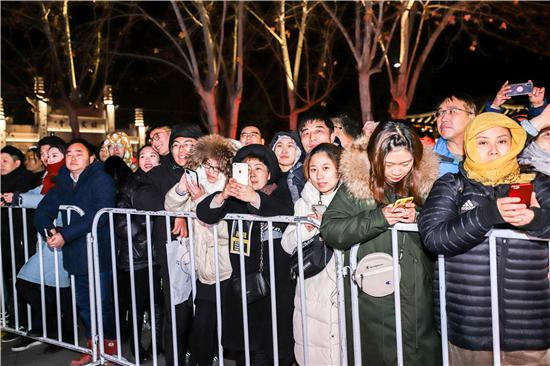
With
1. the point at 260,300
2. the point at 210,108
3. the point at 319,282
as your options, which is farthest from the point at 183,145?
the point at 210,108

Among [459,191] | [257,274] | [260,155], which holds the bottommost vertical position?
[257,274]

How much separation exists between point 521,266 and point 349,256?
3.15ft

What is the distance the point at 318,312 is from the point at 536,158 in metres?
1.68

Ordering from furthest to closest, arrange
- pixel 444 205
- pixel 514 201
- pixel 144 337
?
pixel 144 337
pixel 444 205
pixel 514 201

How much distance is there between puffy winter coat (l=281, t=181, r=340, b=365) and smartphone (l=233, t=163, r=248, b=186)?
484 mm

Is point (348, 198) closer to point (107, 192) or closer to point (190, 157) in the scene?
point (190, 157)

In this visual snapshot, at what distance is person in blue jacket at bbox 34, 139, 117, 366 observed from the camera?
4.03 m

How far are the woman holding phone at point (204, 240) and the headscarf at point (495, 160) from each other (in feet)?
6.25

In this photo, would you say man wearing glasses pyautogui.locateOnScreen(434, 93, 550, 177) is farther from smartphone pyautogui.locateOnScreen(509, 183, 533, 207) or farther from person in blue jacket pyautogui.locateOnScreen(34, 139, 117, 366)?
person in blue jacket pyautogui.locateOnScreen(34, 139, 117, 366)

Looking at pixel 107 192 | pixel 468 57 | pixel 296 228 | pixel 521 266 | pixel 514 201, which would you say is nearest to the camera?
pixel 514 201

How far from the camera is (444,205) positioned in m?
2.28

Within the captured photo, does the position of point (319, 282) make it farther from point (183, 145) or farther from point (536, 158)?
point (183, 145)

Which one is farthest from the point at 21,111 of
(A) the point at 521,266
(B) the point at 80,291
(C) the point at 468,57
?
(A) the point at 521,266

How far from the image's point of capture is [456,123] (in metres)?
3.45
